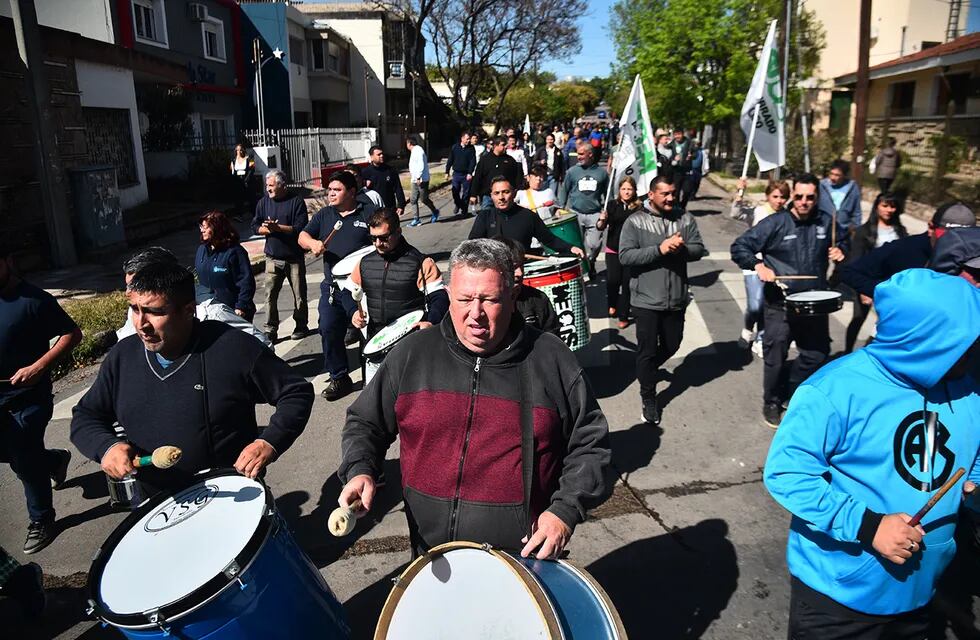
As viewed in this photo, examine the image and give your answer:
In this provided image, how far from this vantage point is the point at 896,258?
17.3 ft

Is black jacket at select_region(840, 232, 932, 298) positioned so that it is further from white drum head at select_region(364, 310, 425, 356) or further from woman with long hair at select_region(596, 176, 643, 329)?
woman with long hair at select_region(596, 176, 643, 329)

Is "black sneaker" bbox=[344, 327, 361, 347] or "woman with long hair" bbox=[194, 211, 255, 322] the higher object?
"woman with long hair" bbox=[194, 211, 255, 322]

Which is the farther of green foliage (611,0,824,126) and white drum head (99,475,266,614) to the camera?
green foliage (611,0,824,126)

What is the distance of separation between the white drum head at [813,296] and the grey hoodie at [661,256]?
81 centimetres

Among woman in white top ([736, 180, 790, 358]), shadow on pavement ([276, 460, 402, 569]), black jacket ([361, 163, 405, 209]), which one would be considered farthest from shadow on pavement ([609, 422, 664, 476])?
black jacket ([361, 163, 405, 209])

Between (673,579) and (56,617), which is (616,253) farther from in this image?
(56,617)

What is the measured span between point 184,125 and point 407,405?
23034mm

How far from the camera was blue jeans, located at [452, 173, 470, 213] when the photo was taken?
17188 mm

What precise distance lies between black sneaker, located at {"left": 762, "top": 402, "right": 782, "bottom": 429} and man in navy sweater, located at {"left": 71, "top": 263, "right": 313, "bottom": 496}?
14.3 feet

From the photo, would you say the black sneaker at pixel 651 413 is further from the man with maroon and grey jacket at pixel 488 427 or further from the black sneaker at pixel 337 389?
the man with maroon and grey jacket at pixel 488 427

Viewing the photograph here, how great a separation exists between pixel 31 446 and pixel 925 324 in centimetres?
494

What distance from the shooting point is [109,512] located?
516 centimetres

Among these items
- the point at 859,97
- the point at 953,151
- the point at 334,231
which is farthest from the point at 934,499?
the point at 953,151

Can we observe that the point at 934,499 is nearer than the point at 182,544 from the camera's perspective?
Yes
